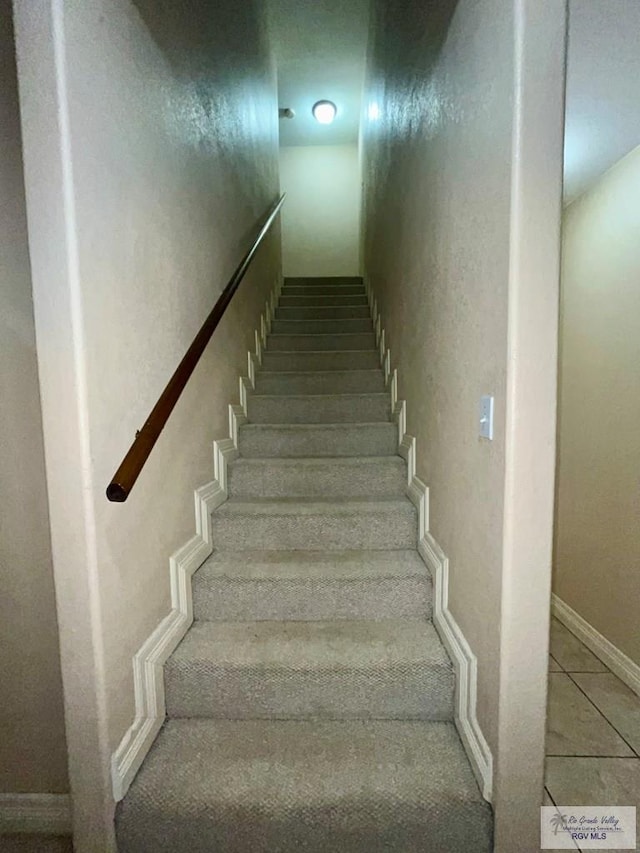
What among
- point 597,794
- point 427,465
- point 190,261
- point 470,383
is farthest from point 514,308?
point 597,794

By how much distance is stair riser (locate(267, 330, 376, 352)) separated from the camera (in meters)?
3.18

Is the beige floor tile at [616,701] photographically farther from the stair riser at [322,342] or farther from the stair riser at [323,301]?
the stair riser at [323,301]

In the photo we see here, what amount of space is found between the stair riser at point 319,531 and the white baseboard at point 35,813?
2.95ft

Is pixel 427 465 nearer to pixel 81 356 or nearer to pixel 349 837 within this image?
pixel 349 837

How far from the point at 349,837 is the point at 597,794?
33.7 inches

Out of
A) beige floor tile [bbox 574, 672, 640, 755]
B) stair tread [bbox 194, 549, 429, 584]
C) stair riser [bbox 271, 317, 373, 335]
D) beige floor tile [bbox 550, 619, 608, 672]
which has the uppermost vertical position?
stair riser [bbox 271, 317, 373, 335]

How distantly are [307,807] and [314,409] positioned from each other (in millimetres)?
1822

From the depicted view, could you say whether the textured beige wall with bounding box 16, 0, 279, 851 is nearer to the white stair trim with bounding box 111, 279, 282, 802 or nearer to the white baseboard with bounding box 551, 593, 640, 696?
the white stair trim with bounding box 111, 279, 282, 802

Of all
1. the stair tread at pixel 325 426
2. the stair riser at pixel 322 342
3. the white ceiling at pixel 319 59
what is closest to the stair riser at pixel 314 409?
the stair tread at pixel 325 426

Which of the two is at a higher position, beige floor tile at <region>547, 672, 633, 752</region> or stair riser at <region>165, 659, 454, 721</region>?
stair riser at <region>165, 659, 454, 721</region>

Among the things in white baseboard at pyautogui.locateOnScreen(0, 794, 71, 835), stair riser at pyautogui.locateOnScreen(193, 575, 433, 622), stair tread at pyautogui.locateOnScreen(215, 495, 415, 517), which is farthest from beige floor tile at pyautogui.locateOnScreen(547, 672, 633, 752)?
white baseboard at pyautogui.locateOnScreen(0, 794, 71, 835)

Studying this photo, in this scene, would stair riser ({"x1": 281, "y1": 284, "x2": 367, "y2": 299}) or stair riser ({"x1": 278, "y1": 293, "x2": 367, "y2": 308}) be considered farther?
stair riser ({"x1": 281, "y1": 284, "x2": 367, "y2": 299})

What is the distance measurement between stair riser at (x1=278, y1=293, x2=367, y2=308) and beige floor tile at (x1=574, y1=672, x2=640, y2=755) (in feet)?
10.2

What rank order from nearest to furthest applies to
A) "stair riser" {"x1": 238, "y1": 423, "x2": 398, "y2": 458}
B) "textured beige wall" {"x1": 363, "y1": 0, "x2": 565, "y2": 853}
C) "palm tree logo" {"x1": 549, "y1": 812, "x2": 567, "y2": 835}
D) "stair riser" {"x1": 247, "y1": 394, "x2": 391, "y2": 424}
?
"textured beige wall" {"x1": 363, "y1": 0, "x2": 565, "y2": 853}, "palm tree logo" {"x1": 549, "y1": 812, "x2": 567, "y2": 835}, "stair riser" {"x1": 238, "y1": 423, "x2": 398, "y2": 458}, "stair riser" {"x1": 247, "y1": 394, "x2": 391, "y2": 424}
